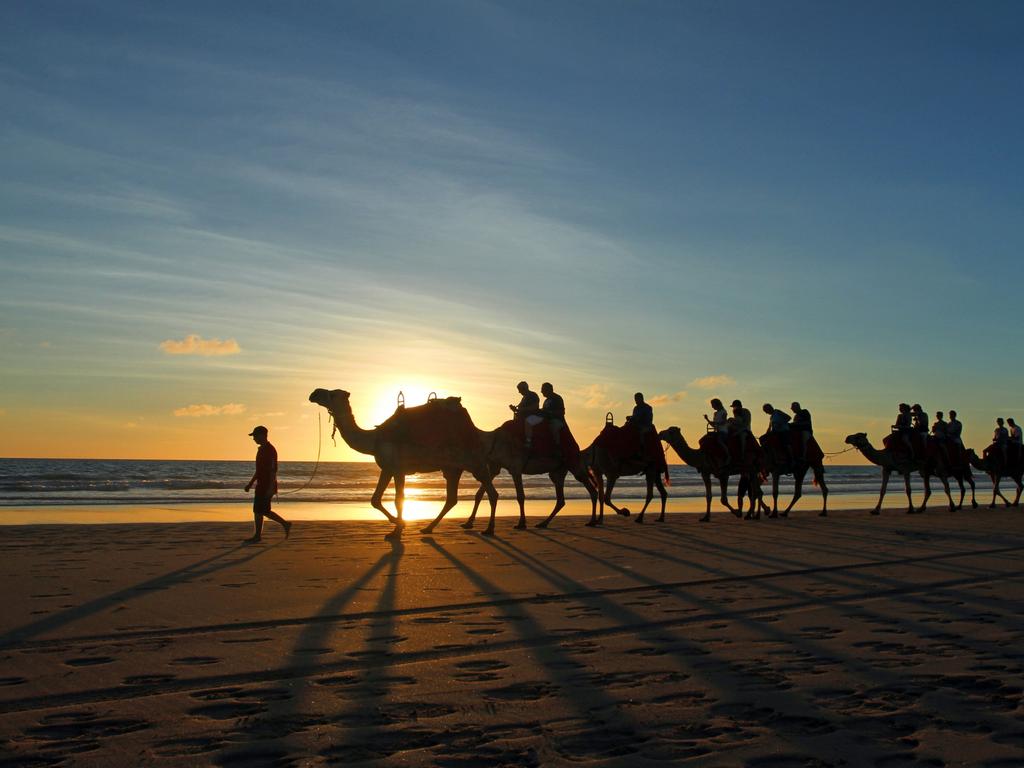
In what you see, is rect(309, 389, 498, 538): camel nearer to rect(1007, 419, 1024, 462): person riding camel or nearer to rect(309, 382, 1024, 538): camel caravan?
rect(309, 382, 1024, 538): camel caravan

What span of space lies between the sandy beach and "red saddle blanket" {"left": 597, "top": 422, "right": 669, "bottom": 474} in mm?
8668

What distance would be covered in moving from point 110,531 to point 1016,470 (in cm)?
2652

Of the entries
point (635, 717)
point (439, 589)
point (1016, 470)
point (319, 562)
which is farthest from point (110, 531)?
point (1016, 470)

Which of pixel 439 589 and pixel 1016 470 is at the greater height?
pixel 1016 470

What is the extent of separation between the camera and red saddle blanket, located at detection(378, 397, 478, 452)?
60.6 ft

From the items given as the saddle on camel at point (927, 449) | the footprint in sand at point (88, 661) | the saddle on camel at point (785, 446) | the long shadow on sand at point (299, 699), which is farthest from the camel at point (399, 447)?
the saddle on camel at point (927, 449)

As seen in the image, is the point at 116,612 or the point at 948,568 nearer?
the point at 116,612

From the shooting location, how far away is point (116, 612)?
9.27 meters

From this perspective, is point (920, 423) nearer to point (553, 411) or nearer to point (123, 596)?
point (553, 411)

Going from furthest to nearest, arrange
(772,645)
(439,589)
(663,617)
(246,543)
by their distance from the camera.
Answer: (246,543) < (439,589) < (663,617) < (772,645)

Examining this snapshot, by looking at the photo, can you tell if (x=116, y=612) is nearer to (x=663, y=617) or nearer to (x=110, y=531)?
(x=663, y=617)

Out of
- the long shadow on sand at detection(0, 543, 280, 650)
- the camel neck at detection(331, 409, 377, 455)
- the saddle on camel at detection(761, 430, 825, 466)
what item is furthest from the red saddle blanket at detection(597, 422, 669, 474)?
the long shadow on sand at detection(0, 543, 280, 650)

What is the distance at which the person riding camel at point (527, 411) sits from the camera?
20.4 metres

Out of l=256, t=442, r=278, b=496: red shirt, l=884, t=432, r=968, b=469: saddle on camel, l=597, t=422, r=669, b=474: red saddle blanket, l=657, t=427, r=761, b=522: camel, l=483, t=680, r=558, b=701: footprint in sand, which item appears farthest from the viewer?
l=884, t=432, r=968, b=469: saddle on camel
